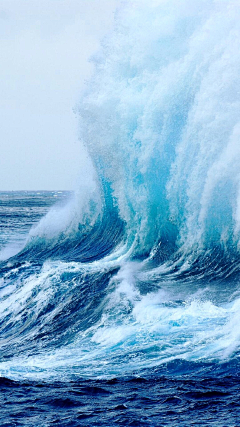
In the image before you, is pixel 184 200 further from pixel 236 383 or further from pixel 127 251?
pixel 236 383

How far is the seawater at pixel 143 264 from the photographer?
24.2 ft

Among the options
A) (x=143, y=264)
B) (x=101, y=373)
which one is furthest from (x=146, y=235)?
(x=101, y=373)

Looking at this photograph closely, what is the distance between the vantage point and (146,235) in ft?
66.5

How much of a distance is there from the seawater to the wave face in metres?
0.05

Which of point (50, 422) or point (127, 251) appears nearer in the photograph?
point (50, 422)

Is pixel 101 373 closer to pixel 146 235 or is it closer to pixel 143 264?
pixel 143 264

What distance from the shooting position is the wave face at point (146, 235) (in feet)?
31.1

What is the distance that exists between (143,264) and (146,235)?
128 inches

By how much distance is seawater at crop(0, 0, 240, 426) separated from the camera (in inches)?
291

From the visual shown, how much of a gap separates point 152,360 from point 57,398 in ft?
6.29

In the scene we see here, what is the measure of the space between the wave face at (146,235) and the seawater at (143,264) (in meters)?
0.05

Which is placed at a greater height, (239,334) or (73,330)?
(73,330)

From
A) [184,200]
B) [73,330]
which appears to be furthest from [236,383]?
[184,200]

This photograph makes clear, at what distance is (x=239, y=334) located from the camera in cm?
899
